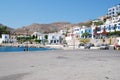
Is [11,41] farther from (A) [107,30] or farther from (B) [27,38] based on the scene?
(A) [107,30]

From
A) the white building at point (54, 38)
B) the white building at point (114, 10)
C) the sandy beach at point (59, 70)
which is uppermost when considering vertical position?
the white building at point (114, 10)

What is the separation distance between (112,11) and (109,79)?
10931 centimetres

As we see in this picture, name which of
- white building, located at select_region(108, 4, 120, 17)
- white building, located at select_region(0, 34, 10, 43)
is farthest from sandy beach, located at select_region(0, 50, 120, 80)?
white building, located at select_region(0, 34, 10, 43)

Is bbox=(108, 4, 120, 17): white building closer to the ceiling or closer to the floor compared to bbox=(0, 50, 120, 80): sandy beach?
closer to the ceiling

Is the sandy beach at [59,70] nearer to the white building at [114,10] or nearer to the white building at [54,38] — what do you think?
the white building at [114,10]

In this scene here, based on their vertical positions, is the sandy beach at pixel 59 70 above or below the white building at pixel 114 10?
below

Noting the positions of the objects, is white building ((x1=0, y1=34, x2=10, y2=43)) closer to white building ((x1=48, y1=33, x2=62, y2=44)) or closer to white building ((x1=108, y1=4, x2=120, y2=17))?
white building ((x1=48, y1=33, x2=62, y2=44))

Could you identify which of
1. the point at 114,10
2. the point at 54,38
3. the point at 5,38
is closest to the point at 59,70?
the point at 114,10

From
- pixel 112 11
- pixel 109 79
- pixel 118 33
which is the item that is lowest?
pixel 109 79

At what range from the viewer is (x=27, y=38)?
141 m

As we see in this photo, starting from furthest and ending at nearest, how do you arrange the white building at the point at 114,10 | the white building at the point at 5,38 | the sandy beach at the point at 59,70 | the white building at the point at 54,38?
1. the white building at the point at 5,38
2. the white building at the point at 54,38
3. the white building at the point at 114,10
4. the sandy beach at the point at 59,70

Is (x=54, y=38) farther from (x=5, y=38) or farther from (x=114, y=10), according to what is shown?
(x=5, y=38)

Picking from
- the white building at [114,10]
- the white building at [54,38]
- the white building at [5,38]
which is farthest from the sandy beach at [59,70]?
the white building at [5,38]

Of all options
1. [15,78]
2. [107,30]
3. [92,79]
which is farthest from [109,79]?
[107,30]
